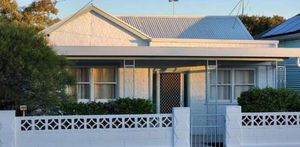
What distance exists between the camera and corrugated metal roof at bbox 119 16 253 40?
72.2ft

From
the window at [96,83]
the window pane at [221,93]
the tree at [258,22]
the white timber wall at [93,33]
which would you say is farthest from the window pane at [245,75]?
the tree at [258,22]

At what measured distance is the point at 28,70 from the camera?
464 inches

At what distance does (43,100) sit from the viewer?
1215cm

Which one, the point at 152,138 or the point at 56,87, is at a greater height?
the point at 56,87

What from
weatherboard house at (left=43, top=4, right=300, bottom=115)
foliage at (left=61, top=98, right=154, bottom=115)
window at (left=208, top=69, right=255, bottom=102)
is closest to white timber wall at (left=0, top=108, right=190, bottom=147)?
foliage at (left=61, top=98, right=154, bottom=115)

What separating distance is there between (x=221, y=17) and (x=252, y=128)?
11097 mm

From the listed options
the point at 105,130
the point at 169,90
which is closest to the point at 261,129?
the point at 105,130

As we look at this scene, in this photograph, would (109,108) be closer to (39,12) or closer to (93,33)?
(93,33)

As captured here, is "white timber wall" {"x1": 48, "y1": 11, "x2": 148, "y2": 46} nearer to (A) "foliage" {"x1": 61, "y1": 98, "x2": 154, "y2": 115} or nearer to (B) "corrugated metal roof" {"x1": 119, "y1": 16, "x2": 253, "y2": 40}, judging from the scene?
(B) "corrugated metal roof" {"x1": 119, "y1": 16, "x2": 253, "y2": 40}

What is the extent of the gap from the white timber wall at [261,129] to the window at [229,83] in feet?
18.7

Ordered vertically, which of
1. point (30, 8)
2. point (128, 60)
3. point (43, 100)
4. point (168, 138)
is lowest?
point (168, 138)

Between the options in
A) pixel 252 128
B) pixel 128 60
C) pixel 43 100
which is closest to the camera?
pixel 43 100

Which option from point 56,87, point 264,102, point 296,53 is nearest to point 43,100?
point 56,87

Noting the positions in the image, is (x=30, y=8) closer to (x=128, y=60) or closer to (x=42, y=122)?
(x=128, y=60)
